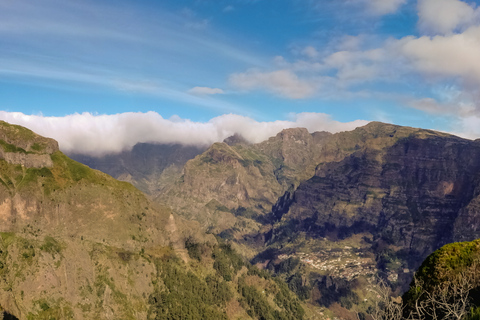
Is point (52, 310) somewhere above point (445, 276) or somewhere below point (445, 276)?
below

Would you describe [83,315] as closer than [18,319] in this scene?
No

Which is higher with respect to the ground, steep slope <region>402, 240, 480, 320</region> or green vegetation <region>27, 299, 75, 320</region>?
steep slope <region>402, 240, 480, 320</region>

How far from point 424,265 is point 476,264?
1084 centimetres

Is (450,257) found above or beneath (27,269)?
above

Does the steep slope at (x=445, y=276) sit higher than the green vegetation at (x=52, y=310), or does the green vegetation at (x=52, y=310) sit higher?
the steep slope at (x=445, y=276)

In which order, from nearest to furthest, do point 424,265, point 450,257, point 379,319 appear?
point 379,319
point 450,257
point 424,265

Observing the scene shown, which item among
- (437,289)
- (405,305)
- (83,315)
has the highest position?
(437,289)

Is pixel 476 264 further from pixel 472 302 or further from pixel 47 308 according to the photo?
pixel 47 308

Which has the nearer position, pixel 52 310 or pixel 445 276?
pixel 445 276

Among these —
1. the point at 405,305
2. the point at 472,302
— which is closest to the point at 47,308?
the point at 405,305

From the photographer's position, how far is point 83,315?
200 metres

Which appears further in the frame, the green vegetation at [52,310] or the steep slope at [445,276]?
the green vegetation at [52,310]

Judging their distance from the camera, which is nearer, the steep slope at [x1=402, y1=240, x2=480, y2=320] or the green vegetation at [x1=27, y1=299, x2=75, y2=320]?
the steep slope at [x1=402, y1=240, x2=480, y2=320]

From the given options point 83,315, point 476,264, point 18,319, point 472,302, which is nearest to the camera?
point 472,302
